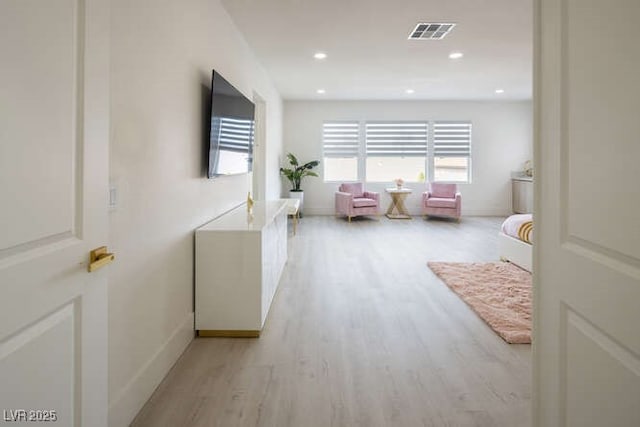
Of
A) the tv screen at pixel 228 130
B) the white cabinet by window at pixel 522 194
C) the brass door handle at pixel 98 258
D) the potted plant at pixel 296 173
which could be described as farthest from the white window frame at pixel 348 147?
the brass door handle at pixel 98 258

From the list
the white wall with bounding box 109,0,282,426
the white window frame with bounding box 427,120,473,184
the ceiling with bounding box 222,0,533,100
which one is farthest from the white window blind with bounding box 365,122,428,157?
the white wall with bounding box 109,0,282,426

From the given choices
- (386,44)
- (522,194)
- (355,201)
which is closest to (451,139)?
(522,194)

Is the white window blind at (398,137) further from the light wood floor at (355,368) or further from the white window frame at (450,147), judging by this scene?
the light wood floor at (355,368)

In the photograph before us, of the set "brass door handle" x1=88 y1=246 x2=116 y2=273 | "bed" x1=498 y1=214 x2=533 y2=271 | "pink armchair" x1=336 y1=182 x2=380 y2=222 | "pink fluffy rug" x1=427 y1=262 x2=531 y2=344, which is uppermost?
"pink armchair" x1=336 y1=182 x2=380 y2=222

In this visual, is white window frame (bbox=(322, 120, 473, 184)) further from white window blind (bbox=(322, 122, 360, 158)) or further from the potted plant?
→ the potted plant

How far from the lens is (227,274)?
9.15 ft

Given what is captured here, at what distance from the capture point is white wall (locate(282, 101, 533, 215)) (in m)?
9.55

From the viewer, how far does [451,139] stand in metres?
9.68

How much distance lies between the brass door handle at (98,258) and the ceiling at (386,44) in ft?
10.5

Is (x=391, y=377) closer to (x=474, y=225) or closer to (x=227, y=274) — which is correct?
(x=227, y=274)

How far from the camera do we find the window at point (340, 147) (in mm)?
9641

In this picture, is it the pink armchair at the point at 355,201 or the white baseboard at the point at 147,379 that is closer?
the white baseboard at the point at 147,379

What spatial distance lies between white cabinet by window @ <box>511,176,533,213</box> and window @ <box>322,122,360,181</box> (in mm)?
3660

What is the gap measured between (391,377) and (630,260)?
5.14ft
